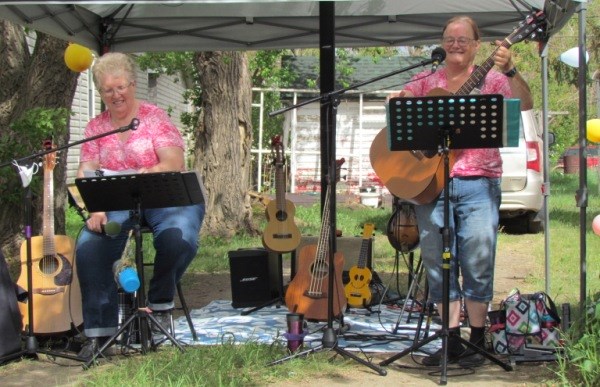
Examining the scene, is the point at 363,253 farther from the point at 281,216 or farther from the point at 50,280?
the point at 50,280

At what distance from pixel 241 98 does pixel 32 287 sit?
6.37 meters

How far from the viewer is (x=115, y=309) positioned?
200 inches

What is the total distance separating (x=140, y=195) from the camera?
4.66 m

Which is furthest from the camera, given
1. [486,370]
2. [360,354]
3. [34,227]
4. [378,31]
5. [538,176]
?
[538,176]

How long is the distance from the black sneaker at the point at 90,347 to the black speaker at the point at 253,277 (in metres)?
1.63

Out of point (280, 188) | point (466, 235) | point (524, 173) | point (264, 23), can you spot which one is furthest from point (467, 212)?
point (524, 173)

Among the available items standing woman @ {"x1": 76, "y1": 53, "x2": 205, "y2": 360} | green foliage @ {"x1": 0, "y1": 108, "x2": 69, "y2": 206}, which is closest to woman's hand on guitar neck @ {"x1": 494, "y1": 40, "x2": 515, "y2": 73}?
standing woman @ {"x1": 76, "y1": 53, "x2": 205, "y2": 360}

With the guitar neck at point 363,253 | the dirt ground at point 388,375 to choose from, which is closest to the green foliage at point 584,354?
the dirt ground at point 388,375

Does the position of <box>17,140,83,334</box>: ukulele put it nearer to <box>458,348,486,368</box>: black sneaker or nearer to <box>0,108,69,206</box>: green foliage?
<box>0,108,69,206</box>: green foliage

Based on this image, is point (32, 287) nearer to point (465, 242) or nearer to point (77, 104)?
point (465, 242)

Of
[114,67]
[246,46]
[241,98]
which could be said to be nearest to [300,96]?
[241,98]

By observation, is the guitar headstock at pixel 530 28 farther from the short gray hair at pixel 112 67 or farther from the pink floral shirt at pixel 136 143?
the short gray hair at pixel 112 67

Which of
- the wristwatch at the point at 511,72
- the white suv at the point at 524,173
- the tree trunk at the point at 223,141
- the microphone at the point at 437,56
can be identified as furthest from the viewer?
the tree trunk at the point at 223,141

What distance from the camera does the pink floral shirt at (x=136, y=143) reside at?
507 centimetres
